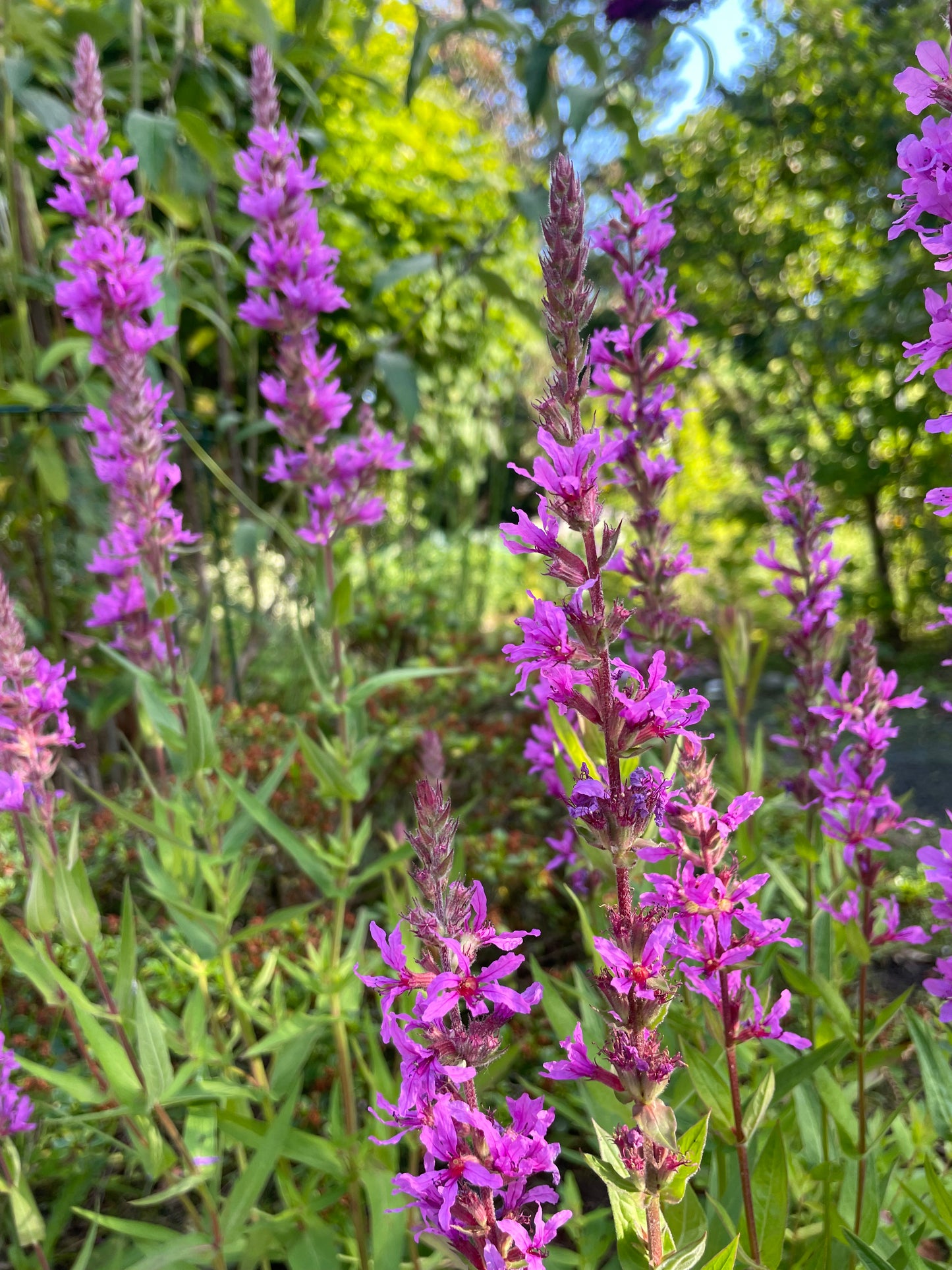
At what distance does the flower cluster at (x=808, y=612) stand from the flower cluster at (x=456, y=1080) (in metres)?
1.15

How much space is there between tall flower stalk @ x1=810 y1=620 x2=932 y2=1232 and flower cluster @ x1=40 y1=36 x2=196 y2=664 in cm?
154

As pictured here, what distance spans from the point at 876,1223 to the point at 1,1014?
2.52m

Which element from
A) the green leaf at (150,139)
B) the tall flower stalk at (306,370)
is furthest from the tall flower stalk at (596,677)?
the green leaf at (150,139)

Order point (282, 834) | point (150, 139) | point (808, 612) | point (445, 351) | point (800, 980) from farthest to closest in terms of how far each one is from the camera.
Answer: point (445, 351) < point (150, 139) < point (282, 834) < point (808, 612) < point (800, 980)

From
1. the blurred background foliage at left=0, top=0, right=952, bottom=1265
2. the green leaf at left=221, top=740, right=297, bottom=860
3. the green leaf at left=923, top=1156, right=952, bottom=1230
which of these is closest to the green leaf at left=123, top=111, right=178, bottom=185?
the blurred background foliage at left=0, top=0, right=952, bottom=1265

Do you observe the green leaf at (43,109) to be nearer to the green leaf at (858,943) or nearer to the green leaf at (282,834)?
the green leaf at (282,834)

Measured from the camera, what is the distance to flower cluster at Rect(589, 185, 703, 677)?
5.76 feet

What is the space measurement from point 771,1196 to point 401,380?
258 cm

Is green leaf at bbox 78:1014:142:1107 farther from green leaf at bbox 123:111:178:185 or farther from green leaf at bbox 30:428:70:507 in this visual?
green leaf at bbox 123:111:178:185

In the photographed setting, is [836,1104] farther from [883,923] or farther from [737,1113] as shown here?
[737,1113]

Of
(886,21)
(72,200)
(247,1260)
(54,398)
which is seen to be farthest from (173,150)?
(886,21)

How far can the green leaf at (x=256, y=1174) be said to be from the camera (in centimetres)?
164

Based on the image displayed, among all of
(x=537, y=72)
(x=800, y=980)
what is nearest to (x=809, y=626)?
(x=800, y=980)

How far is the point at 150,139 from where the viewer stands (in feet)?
8.19
